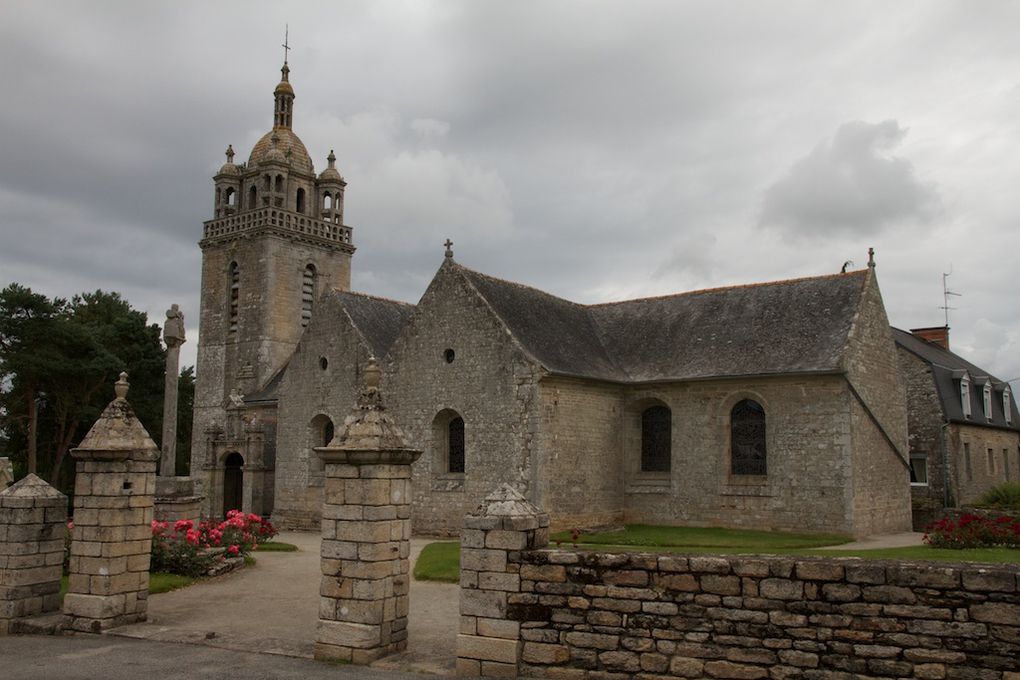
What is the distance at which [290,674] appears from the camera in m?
8.48

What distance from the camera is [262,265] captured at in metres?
36.6

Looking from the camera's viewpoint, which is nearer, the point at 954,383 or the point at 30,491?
the point at 30,491

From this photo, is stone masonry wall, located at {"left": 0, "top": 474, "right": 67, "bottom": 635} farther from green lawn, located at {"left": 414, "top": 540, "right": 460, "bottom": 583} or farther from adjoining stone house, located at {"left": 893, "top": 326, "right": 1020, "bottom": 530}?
adjoining stone house, located at {"left": 893, "top": 326, "right": 1020, "bottom": 530}

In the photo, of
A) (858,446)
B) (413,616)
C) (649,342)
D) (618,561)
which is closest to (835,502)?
(858,446)

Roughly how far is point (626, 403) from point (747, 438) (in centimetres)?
378

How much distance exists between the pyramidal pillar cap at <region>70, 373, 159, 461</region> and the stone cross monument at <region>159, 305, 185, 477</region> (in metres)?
5.64

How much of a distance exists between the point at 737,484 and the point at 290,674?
15.9m

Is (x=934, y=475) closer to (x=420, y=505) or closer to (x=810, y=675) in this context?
(x=420, y=505)

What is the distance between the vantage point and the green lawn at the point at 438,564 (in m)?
14.7

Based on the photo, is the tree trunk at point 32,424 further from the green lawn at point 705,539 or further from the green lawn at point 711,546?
the green lawn at point 705,539

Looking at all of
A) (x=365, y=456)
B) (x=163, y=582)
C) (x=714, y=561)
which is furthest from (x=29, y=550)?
(x=714, y=561)

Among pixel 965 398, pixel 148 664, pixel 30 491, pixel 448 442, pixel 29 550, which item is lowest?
pixel 148 664

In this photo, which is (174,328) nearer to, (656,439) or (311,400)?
(311,400)

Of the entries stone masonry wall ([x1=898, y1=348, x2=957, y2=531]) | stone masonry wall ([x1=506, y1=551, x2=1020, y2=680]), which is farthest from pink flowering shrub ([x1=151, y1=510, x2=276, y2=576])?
stone masonry wall ([x1=898, y1=348, x2=957, y2=531])
